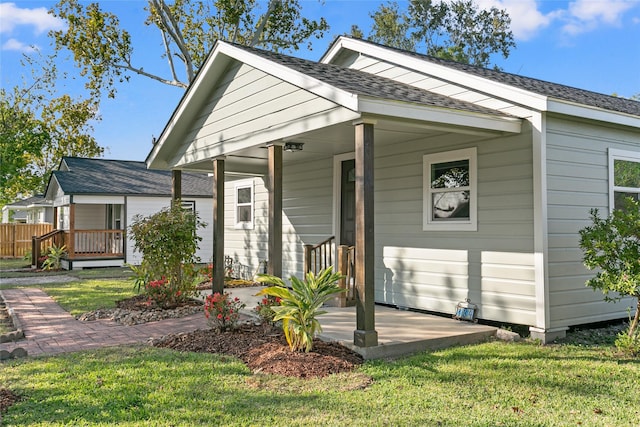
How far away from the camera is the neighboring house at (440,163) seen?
600cm

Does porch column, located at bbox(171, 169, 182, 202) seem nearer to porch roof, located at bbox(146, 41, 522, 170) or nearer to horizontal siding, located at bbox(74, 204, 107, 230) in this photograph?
porch roof, located at bbox(146, 41, 522, 170)

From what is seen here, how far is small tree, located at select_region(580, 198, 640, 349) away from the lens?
5316 millimetres

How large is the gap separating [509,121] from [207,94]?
531cm

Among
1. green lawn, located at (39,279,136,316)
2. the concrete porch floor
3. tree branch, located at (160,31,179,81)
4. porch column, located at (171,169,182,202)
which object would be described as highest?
tree branch, located at (160,31,179,81)

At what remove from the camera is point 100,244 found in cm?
1931

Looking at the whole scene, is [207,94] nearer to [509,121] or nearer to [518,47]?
[509,121]

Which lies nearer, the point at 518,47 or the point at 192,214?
the point at 192,214

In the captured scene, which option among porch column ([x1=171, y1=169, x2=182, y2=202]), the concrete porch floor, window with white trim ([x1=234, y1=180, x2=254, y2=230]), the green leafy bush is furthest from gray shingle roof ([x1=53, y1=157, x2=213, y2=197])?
the concrete porch floor

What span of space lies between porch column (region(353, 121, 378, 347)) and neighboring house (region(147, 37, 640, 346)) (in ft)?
0.05

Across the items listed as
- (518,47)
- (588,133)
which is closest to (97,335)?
(588,133)

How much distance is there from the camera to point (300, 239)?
10.7 meters

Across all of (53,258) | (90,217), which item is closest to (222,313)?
(53,258)

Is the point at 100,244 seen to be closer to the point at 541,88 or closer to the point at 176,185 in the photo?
the point at 176,185

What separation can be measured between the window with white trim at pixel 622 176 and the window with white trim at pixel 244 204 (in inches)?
307
